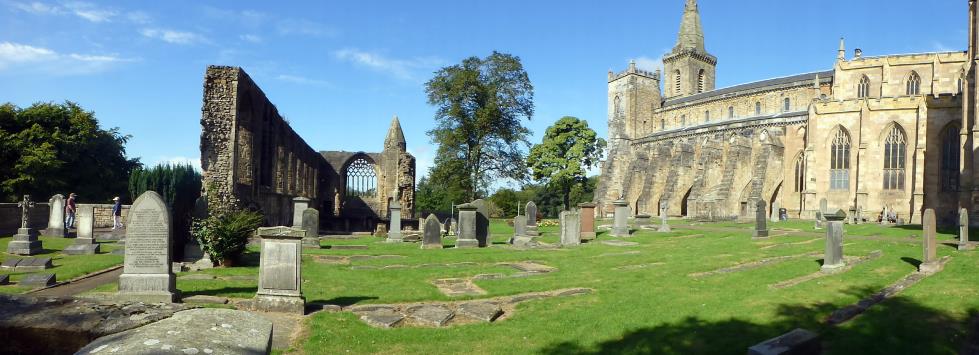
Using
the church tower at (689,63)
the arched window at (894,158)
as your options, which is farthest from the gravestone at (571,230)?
the church tower at (689,63)

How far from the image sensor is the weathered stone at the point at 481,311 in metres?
8.08

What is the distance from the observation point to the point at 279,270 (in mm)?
8359

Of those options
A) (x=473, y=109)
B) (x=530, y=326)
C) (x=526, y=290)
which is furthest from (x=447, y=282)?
(x=473, y=109)

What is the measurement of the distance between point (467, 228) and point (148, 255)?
11.8 m

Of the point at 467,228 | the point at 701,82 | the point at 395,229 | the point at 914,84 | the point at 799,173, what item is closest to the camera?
the point at 467,228

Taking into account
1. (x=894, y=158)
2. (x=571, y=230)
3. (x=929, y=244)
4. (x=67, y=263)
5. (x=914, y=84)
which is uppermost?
(x=914, y=84)

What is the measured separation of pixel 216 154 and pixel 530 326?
1847 centimetres

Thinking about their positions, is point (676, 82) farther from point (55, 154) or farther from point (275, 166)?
point (55, 154)

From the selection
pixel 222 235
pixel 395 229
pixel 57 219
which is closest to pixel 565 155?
pixel 395 229

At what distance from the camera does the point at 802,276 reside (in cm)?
1110

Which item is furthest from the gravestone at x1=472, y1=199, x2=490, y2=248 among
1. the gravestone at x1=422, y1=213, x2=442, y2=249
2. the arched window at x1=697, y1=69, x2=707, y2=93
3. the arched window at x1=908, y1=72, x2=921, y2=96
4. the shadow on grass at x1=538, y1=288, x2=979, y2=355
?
the arched window at x1=697, y1=69, x2=707, y2=93

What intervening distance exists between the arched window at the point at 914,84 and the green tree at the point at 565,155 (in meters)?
24.1

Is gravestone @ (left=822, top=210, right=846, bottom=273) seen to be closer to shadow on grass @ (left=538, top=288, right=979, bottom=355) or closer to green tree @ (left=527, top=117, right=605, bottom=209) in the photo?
shadow on grass @ (left=538, top=288, right=979, bottom=355)

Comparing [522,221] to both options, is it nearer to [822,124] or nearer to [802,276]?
[802,276]
